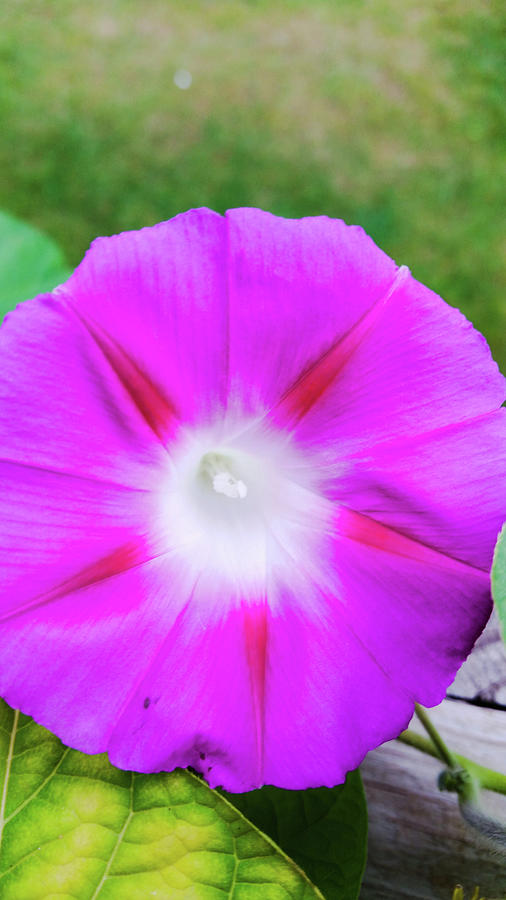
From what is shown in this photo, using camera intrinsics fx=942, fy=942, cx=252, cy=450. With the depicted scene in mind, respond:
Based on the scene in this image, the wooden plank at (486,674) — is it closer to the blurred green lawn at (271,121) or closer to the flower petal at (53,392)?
the flower petal at (53,392)

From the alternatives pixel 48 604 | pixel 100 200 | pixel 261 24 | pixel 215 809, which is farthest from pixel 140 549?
pixel 261 24

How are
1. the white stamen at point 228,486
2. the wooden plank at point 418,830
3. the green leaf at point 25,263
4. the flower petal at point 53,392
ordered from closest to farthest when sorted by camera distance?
the flower petal at point 53,392, the white stamen at point 228,486, the wooden plank at point 418,830, the green leaf at point 25,263

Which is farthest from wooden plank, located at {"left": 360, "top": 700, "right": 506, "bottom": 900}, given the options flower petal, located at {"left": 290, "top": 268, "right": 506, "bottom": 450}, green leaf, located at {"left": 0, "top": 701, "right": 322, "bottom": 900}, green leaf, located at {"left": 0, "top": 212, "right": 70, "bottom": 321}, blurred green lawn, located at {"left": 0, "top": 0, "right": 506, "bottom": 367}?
blurred green lawn, located at {"left": 0, "top": 0, "right": 506, "bottom": 367}

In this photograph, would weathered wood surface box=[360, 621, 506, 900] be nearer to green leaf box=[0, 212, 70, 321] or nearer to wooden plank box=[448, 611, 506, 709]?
wooden plank box=[448, 611, 506, 709]

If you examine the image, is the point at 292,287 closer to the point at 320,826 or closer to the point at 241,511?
the point at 241,511

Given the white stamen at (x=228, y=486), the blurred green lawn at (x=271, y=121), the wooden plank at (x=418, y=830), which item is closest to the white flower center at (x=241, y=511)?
the white stamen at (x=228, y=486)

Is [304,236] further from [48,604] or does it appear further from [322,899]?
[322,899]

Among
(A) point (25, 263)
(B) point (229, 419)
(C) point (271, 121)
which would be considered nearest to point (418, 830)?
(B) point (229, 419)
